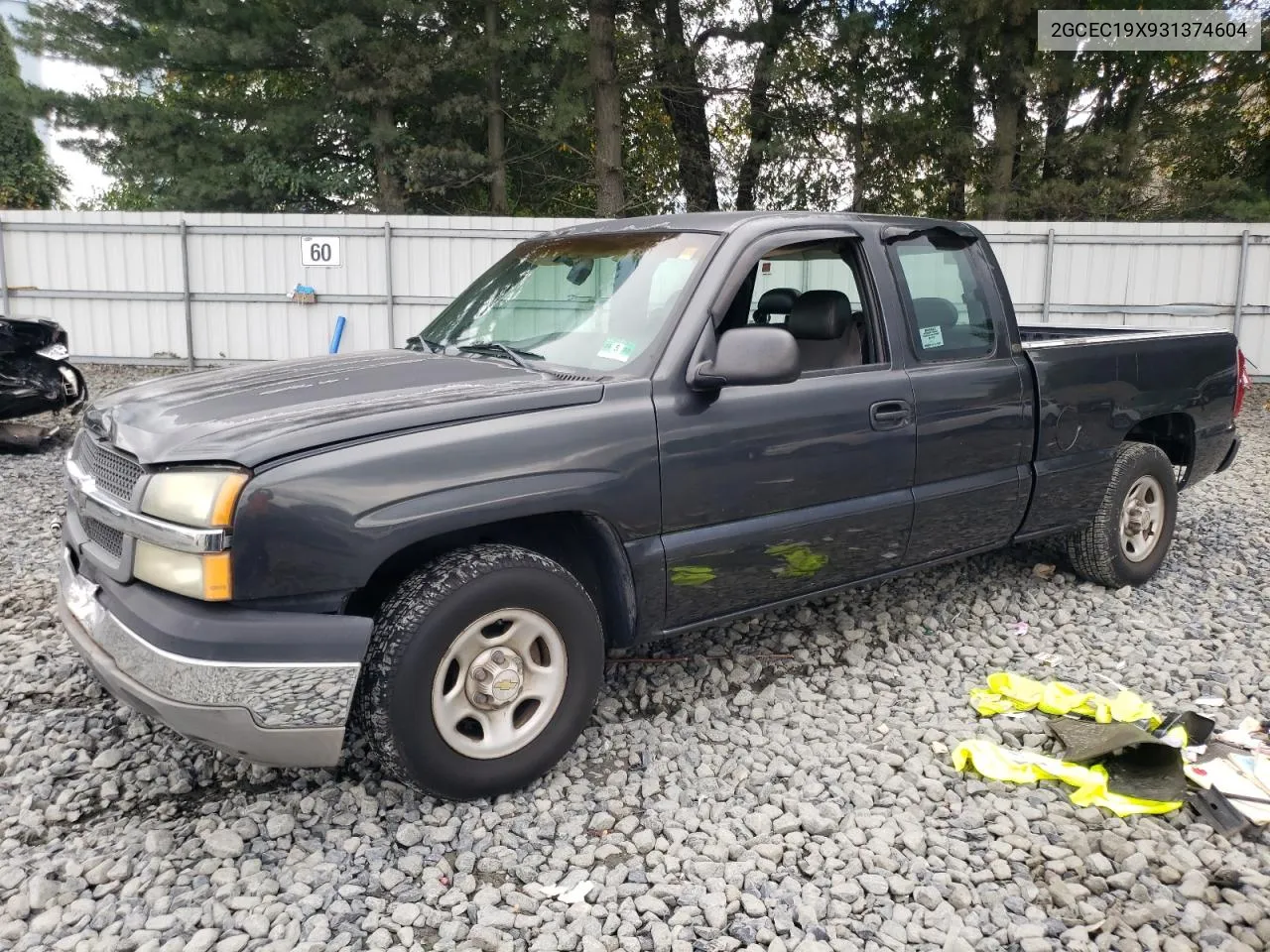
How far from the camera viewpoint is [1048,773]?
131 inches

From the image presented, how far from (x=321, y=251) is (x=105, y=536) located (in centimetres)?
1182

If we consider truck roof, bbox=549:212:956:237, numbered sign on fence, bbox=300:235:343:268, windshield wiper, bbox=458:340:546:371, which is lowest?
windshield wiper, bbox=458:340:546:371

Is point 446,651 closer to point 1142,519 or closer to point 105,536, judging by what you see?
point 105,536

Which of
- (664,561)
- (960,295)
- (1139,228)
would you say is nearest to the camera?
(664,561)

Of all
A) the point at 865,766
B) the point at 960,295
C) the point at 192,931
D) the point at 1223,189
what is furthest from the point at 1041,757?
the point at 1223,189

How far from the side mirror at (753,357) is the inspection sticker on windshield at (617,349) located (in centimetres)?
31

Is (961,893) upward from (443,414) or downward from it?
downward

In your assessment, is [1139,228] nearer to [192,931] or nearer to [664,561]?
[664,561]

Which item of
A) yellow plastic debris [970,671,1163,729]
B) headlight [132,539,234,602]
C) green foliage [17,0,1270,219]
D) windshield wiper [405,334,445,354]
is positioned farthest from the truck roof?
green foliage [17,0,1270,219]

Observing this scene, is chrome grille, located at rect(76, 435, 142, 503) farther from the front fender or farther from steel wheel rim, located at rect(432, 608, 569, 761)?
steel wheel rim, located at rect(432, 608, 569, 761)

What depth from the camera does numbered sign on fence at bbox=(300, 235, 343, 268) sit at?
14.0 m

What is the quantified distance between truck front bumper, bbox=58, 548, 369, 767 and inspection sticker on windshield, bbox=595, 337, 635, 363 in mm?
1283

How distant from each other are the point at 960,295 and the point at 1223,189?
56.5 feet

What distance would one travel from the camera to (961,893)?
2719mm
